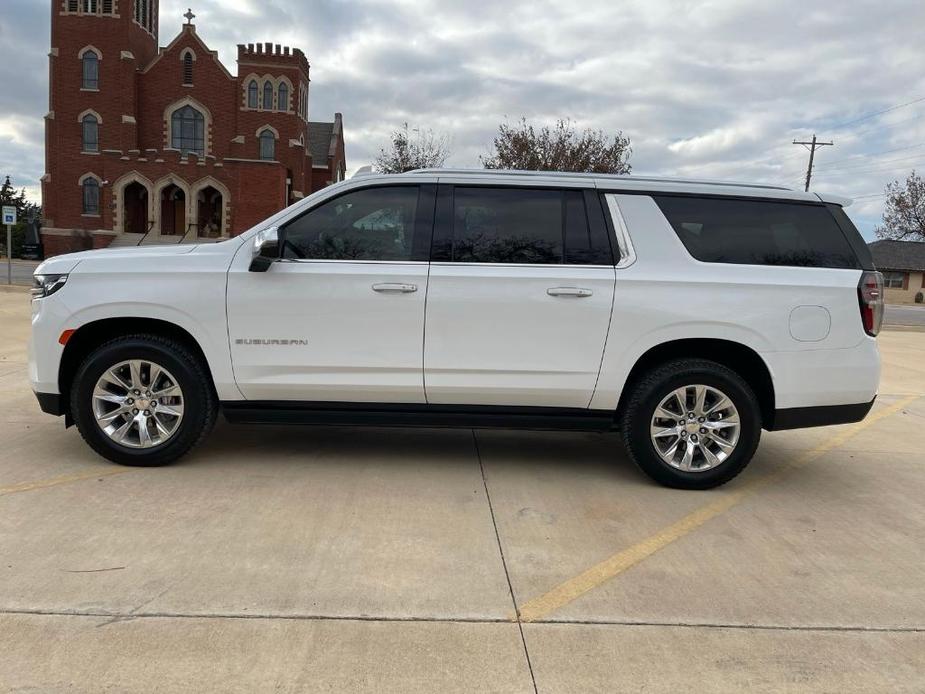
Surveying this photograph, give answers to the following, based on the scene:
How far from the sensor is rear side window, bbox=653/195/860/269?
4.73m

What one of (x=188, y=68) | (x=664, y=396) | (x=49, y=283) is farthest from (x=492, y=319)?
(x=188, y=68)

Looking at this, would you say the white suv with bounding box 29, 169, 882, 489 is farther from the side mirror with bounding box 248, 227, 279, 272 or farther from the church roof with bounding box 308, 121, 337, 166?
the church roof with bounding box 308, 121, 337, 166

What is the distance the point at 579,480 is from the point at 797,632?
2.05m

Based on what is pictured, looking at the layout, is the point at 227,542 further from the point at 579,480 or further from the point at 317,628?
the point at 579,480

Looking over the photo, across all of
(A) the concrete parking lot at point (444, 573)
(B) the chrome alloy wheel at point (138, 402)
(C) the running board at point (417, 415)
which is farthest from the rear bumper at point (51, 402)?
(C) the running board at point (417, 415)

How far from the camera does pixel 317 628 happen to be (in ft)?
9.67

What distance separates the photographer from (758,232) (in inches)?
189

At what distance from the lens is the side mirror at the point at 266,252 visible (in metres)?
4.59

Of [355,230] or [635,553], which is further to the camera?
[355,230]

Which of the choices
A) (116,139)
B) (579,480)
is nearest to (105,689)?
(579,480)

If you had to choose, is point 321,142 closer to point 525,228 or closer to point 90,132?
point 90,132

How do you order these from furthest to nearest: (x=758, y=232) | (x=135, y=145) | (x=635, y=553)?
(x=135, y=145) < (x=758, y=232) < (x=635, y=553)

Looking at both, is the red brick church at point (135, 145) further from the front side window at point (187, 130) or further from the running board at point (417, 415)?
the running board at point (417, 415)

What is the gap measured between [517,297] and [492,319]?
21 cm
